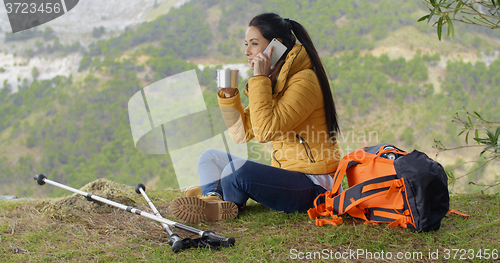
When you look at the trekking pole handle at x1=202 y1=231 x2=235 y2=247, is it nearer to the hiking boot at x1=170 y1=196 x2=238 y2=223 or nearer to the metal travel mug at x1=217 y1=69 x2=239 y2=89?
the hiking boot at x1=170 y1=196 x2=238 y2=223

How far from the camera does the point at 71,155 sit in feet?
51.8

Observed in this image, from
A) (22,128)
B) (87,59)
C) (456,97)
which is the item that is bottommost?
(456,97)

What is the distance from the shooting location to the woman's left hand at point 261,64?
175 cm

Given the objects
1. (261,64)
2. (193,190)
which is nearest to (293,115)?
(261,64)

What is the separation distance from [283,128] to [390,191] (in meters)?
0.54

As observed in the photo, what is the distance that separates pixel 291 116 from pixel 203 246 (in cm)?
69

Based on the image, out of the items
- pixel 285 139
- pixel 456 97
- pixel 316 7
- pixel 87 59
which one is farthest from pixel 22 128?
pixel 456 97

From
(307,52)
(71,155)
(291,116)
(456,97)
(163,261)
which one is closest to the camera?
(163,261)

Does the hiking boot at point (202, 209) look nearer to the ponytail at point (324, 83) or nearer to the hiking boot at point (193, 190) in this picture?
the hiking boot at point (193, 190)

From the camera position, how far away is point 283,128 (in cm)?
170

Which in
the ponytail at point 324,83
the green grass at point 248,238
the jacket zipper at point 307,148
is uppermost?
the ponytail at point 324,83

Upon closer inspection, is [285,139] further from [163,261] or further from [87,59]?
[87,59]

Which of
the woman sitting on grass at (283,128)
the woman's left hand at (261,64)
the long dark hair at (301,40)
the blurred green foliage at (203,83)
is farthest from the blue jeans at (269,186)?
the blurred green foliage at (203,83)

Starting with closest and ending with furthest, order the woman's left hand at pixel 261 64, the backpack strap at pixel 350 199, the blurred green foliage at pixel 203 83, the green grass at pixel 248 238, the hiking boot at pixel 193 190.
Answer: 1. the green grass at pixel 248 238
2. the backpack strap at pixel 350 199
3. the woman's left hand at pixel 261 64
4. the hiking boot at pixel 193 190
5. the blurred green foliage at pixel 203 83
